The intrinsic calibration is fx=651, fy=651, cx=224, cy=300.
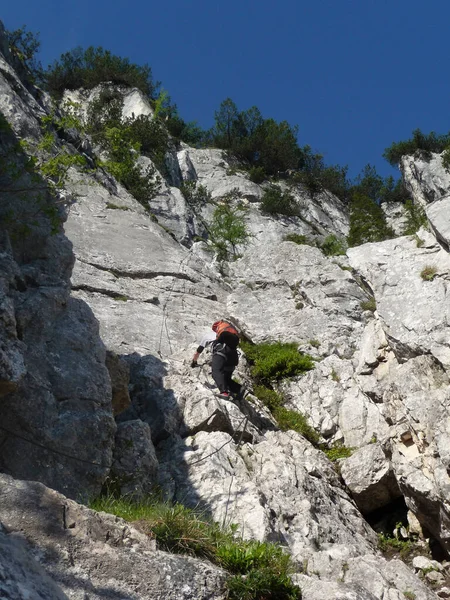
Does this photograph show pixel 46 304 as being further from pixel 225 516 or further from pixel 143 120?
pixel 143 120

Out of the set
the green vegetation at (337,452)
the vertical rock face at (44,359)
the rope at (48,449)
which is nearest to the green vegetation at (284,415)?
the green vegetation at (337,452)

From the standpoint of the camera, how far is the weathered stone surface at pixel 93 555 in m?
4.89

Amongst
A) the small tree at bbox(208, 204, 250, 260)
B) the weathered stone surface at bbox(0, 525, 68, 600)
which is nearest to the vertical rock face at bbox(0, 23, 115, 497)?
the weathered stone surface at bbox(0, 525, 68, 600)

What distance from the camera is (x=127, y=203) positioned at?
2306 centimetres

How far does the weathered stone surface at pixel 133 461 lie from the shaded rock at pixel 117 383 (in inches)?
18.7

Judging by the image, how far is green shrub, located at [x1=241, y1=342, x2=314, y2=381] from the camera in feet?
47.9

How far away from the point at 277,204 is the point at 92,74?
573 inches

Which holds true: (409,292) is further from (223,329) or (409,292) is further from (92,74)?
(92,74)

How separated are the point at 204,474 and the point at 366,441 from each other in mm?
4159

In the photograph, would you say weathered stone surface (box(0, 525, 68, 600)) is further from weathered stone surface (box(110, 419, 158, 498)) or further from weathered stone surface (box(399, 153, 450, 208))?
weathered stone surface (box(399, 153, 450, 208))

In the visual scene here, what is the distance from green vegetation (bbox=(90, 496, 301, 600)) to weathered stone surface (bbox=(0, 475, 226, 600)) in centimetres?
21

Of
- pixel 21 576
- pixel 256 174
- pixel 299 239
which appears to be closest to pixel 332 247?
pixel 299 239

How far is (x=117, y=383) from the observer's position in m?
9.76

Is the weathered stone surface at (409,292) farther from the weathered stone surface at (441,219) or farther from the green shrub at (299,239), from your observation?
the green shrub at (299,239)
